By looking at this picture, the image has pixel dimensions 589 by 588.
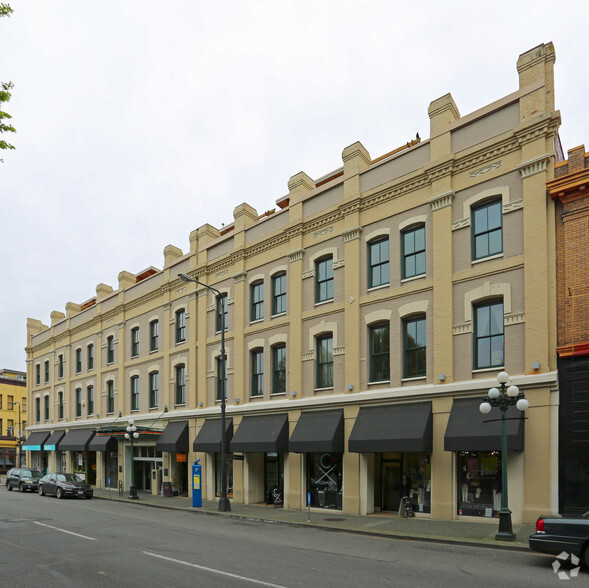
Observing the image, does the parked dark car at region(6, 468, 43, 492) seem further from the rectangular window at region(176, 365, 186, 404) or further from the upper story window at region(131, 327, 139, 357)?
the rectangular window at region(176, 365, 186, 404)

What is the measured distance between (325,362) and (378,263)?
4548mm

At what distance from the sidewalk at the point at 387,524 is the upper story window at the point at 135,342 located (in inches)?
474

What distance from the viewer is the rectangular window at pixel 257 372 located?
26.2 metres

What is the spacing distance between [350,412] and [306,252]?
706cm

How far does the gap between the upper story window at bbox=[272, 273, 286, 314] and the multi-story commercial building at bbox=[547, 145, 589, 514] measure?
11964mm

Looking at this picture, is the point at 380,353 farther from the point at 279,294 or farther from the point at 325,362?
the point at 279,294

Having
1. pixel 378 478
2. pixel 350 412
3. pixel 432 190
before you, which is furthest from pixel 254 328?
pixel 432 190

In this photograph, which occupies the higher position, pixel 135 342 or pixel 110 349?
pixel 135 342

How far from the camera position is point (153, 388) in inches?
1314

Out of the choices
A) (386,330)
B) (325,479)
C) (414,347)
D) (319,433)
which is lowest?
(325,479)

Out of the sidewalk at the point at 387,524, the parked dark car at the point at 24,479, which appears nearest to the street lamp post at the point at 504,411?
the sidewalk at the point at 387,524

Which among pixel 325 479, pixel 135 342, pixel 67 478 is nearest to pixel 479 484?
pixel 325 479

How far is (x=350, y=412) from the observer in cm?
2156

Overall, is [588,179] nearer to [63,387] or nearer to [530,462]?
[530,462]
